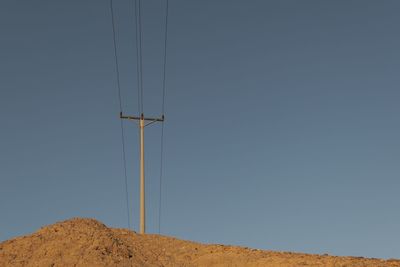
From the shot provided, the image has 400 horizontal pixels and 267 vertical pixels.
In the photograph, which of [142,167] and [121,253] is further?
[142,167]

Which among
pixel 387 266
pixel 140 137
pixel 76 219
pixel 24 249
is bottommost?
pixel 387 266

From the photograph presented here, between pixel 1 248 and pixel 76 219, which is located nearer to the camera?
pixel 1 248

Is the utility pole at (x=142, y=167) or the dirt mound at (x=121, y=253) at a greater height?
the utility pole at (x=142, y=167)

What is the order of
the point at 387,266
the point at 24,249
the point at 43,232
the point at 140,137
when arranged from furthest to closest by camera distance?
the point at 140,137 < the point at 43,232 < the point at 24,249 < the point at 387,266

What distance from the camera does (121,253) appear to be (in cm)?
2367

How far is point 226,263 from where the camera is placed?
23.2m

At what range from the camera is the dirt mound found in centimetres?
2286

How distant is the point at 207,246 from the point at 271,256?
3.21 metres

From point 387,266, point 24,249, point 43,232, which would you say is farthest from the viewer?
point 43,232

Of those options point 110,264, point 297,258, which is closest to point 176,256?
point 110,264

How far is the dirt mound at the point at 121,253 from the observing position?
22.9 m

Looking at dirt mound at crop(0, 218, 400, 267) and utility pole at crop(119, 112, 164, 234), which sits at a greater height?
utility pole at crop(119, 112, 164, 234)

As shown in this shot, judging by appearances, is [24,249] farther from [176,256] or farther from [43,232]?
[176,256]

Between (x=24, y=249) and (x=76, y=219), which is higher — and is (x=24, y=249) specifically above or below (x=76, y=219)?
below
